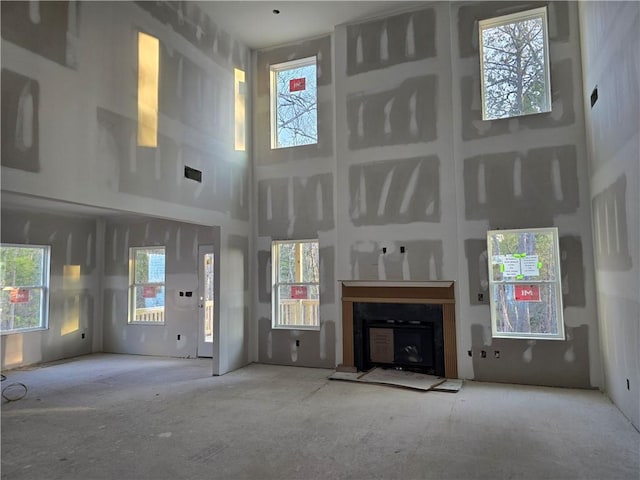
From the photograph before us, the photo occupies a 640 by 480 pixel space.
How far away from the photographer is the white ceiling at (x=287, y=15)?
6.20 m

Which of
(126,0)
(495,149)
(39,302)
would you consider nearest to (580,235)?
(495,149)

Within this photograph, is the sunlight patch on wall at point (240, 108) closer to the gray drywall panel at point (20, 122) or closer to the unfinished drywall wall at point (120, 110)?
the unfinished drywall wall at point (120, 110)

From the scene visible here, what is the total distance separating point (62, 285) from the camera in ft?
24.7

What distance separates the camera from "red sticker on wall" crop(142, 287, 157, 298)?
7.97 meters

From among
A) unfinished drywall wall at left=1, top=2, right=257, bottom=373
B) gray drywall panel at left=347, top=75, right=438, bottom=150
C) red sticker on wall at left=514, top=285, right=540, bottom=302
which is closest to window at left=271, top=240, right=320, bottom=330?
unfinished drywall wall at left=1, top=2, right=257, bottom=373

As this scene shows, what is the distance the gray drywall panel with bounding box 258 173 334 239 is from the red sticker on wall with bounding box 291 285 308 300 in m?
0.85

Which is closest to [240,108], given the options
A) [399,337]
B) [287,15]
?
[287,15]

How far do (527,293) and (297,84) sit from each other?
5.03 meters

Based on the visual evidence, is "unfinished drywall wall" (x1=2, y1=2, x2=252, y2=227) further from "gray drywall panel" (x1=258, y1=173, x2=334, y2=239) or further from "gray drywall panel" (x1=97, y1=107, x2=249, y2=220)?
"gray drywall panel" (x1=258, y1=173, x2=334, y2=239)

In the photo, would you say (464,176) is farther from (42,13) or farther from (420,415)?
(42,13)

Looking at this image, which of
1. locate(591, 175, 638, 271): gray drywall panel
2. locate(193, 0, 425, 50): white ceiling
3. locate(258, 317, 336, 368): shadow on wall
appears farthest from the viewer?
locate(258, 317, 336, 368): shadow on wall

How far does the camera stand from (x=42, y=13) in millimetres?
4016

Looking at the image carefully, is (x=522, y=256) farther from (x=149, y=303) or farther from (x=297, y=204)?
(x=149, y=303)

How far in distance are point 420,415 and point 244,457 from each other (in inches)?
77.3
